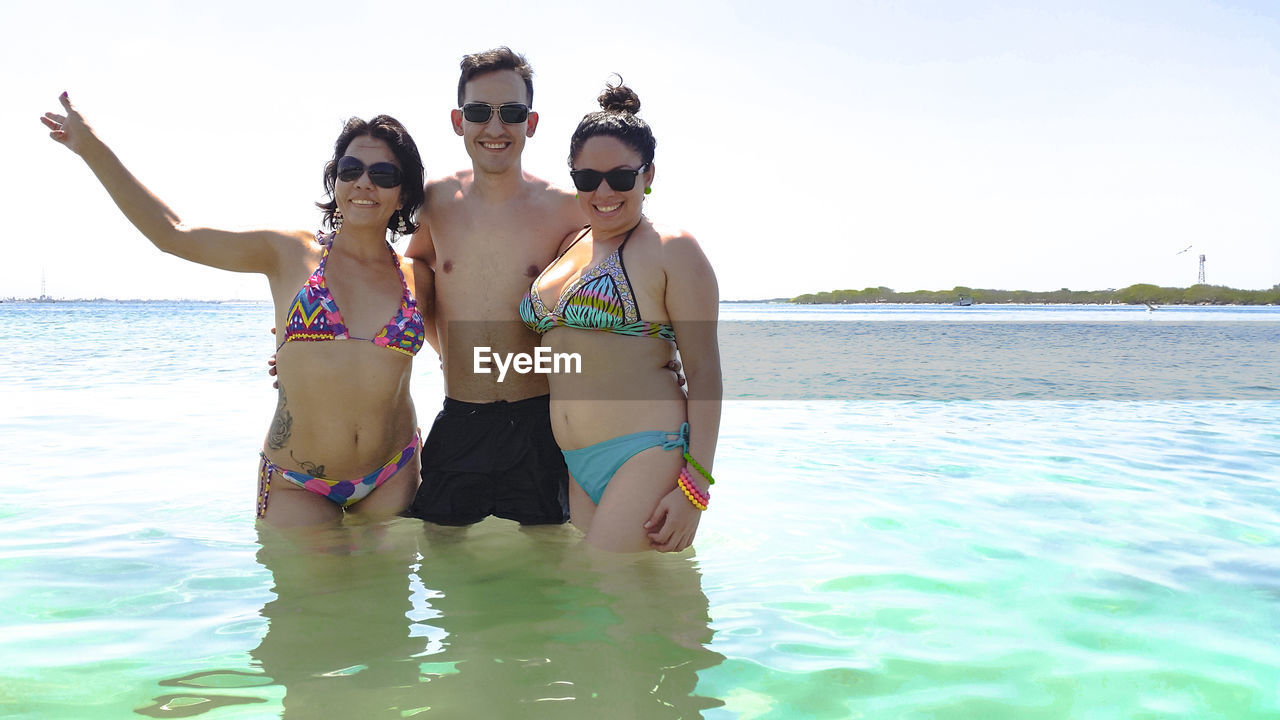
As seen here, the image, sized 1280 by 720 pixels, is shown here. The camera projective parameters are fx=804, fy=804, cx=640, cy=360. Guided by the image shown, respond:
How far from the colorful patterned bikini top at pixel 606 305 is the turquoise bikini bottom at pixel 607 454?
47cm

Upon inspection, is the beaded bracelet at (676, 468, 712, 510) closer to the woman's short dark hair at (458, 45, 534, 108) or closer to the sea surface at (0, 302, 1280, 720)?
the sea surface at (0, 302, 1280, 720)

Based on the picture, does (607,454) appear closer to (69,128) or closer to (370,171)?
(370,171)

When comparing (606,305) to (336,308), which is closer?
(606,305)

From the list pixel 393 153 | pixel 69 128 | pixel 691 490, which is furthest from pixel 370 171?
pixel 691 490

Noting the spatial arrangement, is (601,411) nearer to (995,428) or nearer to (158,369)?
(995,428)

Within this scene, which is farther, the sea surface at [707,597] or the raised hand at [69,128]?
the raised hand at [69,128]

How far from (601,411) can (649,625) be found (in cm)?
100

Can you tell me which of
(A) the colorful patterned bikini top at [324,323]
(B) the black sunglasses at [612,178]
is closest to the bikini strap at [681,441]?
(B) the black sunglasses at [612,178]

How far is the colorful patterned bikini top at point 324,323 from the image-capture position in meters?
3.90

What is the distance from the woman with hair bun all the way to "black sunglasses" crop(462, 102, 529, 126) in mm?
551

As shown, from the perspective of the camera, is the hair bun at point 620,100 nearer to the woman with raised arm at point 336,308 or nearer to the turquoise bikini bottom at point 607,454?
the woman with raised arm at point 336,308

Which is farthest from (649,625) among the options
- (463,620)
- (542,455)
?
(542,455)

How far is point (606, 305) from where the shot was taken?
366cm

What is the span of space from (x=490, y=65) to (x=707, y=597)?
9.43 ft
